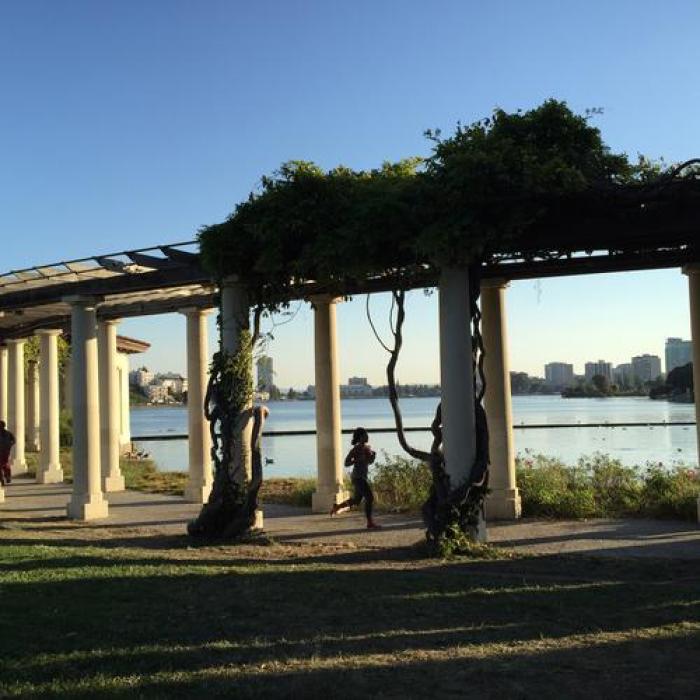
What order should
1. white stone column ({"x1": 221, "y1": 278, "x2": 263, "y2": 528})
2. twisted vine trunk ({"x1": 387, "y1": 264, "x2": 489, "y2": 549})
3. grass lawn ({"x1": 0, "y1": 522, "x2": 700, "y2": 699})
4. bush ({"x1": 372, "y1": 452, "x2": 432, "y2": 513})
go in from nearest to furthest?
grass lawn ({"x1": 0, "y1": 522, "x2": 700, "y2": 699}) → twisted vine trunk ({"x1": 387, "y1": 264, "x2": 489, "y2": 549}) → white stone column ({"x1": 221, "y1": 278, "x2": 263, "y2": 528}) → bush ({"x1": 372, "y1": 452, "x2": 432, "y2": 513})

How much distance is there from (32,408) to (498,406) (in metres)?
26.4

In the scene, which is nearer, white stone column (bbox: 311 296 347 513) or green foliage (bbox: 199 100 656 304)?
green foliage (bbox: 199 100 656 304)

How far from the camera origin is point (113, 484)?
21.4m

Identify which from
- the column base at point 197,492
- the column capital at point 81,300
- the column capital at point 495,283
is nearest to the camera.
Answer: the column capital at point 495,283

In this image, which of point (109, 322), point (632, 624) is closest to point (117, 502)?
point (109, 322)

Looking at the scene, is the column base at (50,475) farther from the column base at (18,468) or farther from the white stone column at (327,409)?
the white stone column at (327,409)

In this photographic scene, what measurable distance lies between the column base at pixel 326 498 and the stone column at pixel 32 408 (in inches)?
811

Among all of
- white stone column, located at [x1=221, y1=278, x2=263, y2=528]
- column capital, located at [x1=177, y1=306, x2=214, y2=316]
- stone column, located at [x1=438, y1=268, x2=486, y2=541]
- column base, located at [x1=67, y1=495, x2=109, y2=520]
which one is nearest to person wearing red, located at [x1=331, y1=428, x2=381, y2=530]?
white stone column, located at [x1=221, y1=278, x2=263, y2=528]

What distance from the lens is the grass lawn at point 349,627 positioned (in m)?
5.05

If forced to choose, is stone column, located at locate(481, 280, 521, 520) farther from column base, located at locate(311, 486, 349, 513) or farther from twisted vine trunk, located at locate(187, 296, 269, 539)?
twisted vine trunk, located at locate(187, 296, 269, 539)

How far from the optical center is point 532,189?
947 cm

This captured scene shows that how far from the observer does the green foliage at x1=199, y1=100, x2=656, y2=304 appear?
9547 mm

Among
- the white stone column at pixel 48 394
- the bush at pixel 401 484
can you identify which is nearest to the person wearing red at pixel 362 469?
the bush at pixel 401 484

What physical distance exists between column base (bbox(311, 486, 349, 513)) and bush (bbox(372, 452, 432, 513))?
31.8 inches
